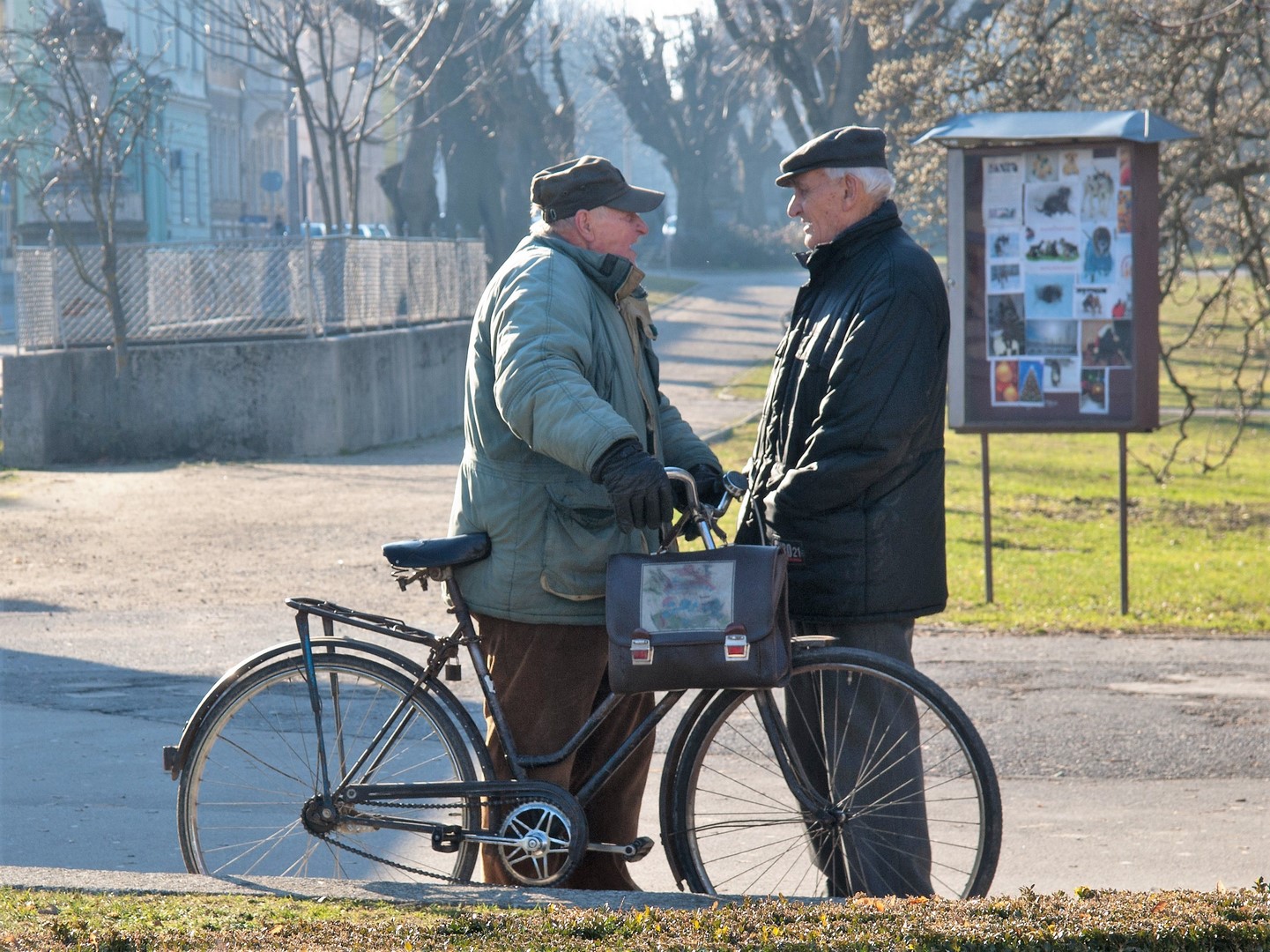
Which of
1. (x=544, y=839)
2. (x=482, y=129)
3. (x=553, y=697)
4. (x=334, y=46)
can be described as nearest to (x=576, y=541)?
(x=553, y=697)

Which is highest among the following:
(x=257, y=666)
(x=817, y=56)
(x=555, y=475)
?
(x=817, y=56)

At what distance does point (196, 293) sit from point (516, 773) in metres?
12.3

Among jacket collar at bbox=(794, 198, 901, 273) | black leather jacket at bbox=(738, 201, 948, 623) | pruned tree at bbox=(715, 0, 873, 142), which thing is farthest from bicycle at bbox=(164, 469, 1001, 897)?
pruned tree at bbox=(715, 0, 873, 142)

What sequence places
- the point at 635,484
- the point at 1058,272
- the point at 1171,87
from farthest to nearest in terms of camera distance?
the point at 1171,87 < the point at 1058,272 < the point at 635,484

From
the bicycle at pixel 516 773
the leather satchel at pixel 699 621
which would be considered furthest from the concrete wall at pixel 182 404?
the leather satchel at pixel 699 621

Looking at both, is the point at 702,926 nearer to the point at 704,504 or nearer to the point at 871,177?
the point at 704,504

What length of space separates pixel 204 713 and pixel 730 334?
2801cm

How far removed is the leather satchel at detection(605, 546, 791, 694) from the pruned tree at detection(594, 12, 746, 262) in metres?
50.6

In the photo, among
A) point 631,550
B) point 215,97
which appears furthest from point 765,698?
point 215,97

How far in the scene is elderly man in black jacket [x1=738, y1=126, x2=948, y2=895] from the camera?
3863 mm

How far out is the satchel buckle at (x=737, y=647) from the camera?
3555 mm

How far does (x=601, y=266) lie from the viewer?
12.6 ft

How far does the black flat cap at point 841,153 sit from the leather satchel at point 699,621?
1.00 meters

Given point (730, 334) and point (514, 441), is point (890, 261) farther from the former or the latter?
point (730, 334)
